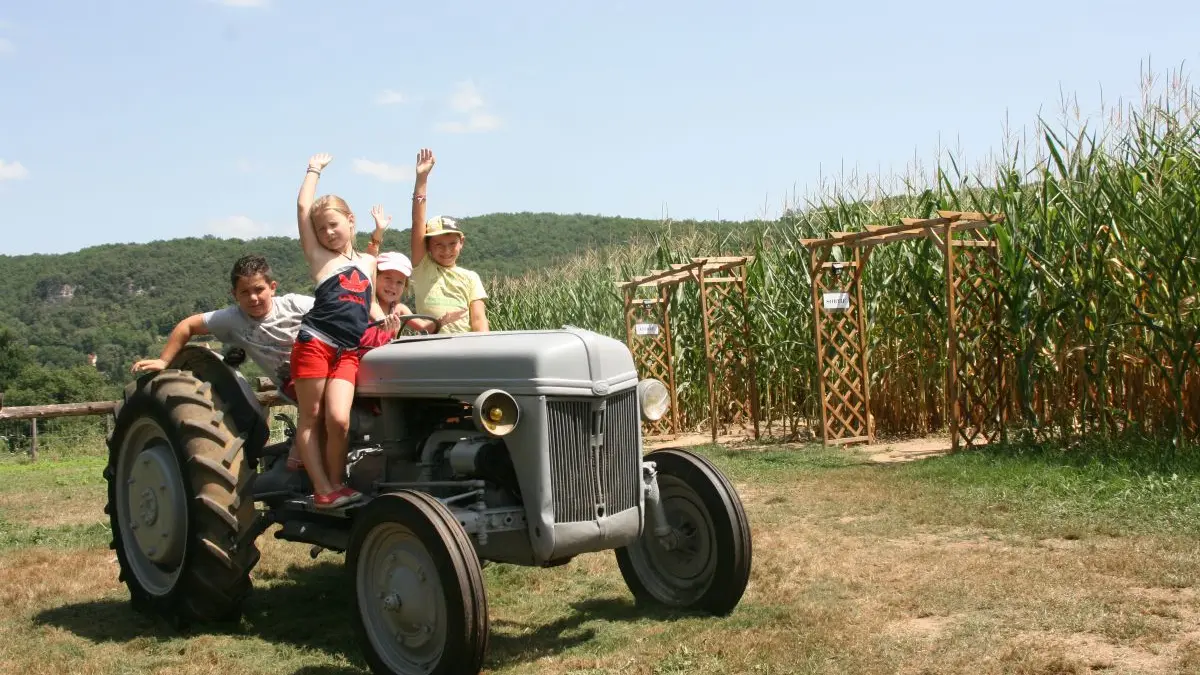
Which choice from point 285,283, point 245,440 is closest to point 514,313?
point 245,440

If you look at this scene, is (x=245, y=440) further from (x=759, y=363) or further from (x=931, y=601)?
(x=759, y=363)

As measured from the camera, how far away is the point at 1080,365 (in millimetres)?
9305

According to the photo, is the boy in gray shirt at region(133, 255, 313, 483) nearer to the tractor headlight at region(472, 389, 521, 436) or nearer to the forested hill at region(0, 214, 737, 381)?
the tractor headlight at region(472, 389, 521, 436)

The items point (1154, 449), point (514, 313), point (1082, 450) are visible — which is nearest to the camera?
point (1154, 449)

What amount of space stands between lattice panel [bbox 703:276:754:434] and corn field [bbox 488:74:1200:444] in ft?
0.95

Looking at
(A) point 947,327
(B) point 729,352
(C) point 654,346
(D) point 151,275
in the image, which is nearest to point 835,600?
(A) point 947,327

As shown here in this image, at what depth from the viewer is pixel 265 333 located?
5.45m

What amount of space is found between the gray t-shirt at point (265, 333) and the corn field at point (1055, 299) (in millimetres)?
6078

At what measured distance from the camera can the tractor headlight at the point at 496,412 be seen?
4.23m

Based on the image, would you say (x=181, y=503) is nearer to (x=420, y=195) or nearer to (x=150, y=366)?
(x=150, y=366)

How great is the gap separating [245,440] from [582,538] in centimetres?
194

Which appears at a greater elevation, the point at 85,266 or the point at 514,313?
the point at 85,266

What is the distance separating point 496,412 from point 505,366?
0.22 metres

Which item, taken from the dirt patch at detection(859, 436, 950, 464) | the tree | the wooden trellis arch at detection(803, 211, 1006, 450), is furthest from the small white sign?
the tree
